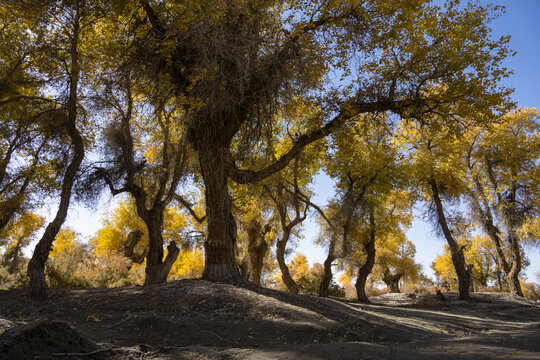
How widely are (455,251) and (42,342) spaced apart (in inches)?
678

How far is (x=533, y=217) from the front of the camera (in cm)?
1728

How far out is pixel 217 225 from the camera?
8.62 m

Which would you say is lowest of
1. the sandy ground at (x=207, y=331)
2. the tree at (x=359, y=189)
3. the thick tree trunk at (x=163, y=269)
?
the sandy ground at (x=207, y=331)

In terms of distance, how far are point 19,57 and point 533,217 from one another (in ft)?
74.0

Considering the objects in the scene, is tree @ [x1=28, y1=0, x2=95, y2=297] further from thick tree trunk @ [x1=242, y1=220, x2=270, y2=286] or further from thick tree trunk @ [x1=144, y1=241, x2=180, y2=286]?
thick tree trunk @ [x1=242, y1=220, x2=270, y2=286]

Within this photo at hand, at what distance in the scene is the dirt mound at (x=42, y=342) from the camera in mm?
2749

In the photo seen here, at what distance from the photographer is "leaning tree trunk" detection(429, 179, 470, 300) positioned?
16156 mm

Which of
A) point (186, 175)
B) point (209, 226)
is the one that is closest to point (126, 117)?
point (186, 175)

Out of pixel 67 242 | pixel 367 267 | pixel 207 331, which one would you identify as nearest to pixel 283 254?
pixel 367 267

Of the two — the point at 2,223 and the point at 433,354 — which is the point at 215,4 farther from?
the point at 2,223

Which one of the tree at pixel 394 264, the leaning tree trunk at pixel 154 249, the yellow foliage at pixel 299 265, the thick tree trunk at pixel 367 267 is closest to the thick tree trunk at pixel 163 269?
the leaning tree trunk at pixel 154 249

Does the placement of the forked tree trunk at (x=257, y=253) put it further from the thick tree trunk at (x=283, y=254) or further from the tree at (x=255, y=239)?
the thick tree trunk at (x=283, y=254)

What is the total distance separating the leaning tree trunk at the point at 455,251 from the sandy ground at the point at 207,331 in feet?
26.4

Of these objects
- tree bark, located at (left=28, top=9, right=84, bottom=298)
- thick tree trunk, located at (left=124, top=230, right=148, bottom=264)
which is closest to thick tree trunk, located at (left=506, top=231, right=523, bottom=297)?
tree bark, located at (left=28, top=9, right=84, bottom=298)
